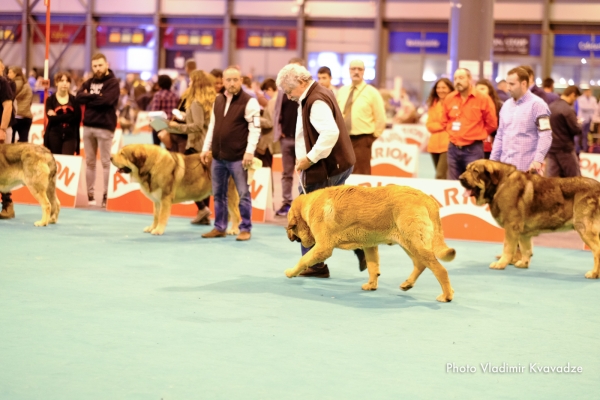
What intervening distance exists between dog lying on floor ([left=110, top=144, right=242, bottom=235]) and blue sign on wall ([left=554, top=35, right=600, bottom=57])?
25.4 metres

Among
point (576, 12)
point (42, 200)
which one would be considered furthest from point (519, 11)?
point (42, 200)

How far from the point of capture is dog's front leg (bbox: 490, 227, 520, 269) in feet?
25.3

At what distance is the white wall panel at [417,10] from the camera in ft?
107

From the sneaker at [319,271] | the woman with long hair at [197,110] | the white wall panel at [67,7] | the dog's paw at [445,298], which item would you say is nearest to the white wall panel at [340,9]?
the white wall panel at [67,7]

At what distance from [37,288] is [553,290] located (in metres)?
4.31

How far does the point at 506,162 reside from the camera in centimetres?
817

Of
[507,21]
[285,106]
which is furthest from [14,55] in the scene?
[285,106]

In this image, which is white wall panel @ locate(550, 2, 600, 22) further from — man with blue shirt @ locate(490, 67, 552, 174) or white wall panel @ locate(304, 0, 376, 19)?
man with blue shirt @ locate(490, 67, 552, 174)

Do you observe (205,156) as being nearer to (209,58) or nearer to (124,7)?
(209,58)

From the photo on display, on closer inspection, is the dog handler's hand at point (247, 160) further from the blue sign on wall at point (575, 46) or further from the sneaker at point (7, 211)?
the blue sign on wall at point (575, 46)

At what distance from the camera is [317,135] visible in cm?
680

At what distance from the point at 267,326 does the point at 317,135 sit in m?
2.15

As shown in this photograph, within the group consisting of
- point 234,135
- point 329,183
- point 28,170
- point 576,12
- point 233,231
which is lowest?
point 233,231

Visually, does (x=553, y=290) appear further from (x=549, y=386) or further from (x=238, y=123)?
(x=238, y=123)
